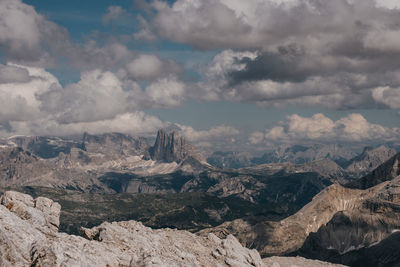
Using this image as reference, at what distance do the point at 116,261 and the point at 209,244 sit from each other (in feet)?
153

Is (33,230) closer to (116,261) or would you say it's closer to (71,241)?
(71,241)

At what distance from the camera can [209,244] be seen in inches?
4500

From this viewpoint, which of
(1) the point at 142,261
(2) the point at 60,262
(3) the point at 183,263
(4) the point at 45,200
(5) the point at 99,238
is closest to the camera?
(2) the point at 60,262

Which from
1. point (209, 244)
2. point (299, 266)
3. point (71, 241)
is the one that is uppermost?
point (71, 241)

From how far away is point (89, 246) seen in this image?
73.8 meters

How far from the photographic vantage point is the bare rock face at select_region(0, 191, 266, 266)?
63.1m

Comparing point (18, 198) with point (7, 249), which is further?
point (18, 198)

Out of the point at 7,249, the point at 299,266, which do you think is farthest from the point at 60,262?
the point at 299,266

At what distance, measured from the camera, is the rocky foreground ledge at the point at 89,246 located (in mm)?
63094

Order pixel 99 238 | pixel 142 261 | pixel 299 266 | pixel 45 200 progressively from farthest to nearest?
1. pixel 299 266
2. pixel 45 200
3. pixel 99 238
4. pixel 142 261

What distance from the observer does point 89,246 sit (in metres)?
73.8

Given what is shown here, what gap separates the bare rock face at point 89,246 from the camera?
2484 inches

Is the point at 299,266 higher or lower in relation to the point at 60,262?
lower

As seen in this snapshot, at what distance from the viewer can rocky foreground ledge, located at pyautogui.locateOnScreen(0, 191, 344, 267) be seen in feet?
207
